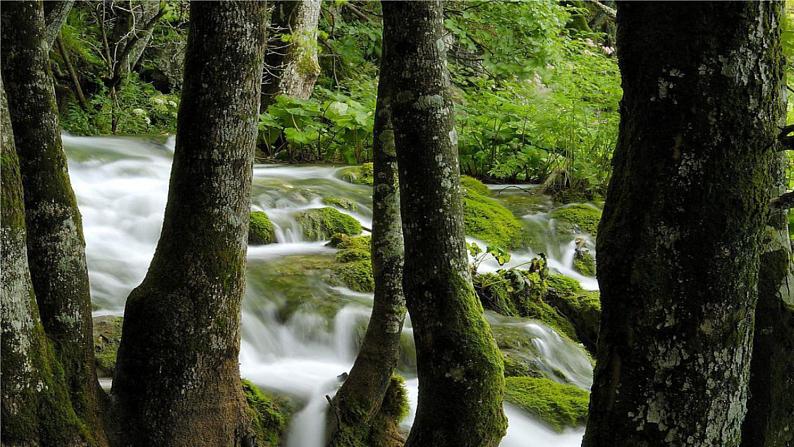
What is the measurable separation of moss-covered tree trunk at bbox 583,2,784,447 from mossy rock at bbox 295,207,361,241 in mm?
6255

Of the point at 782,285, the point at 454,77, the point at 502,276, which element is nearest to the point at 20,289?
the point at 782,285

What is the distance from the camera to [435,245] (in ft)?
10.6

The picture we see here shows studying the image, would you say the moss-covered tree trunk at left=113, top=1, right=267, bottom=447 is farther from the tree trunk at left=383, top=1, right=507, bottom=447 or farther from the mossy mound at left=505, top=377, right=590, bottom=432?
the mossy mound at left=505, top=377, right=590, bottom=432

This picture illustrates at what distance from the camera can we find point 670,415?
1778mm

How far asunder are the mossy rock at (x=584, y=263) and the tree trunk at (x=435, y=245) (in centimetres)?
552

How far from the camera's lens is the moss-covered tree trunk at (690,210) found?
1642 mm

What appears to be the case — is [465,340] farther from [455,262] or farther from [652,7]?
[652,7]

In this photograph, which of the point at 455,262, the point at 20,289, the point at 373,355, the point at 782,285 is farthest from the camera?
the point at 373,355

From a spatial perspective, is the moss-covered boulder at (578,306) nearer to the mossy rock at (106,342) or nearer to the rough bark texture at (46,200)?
the mossy rock at (106,342)

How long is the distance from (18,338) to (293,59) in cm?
1033

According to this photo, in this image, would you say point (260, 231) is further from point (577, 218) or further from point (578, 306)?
point (577, 218)

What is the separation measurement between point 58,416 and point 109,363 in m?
1.53

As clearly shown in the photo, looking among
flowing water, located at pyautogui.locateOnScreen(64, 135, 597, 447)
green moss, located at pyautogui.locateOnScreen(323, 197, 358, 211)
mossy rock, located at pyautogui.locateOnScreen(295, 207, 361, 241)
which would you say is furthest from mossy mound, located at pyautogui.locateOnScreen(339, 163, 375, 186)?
mossy rock, located at pyautogui.locateOnScreen(295, 207, 361, 241)

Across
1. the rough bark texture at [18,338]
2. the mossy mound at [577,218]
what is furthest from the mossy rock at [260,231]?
the rough bark texture at [18,338]
